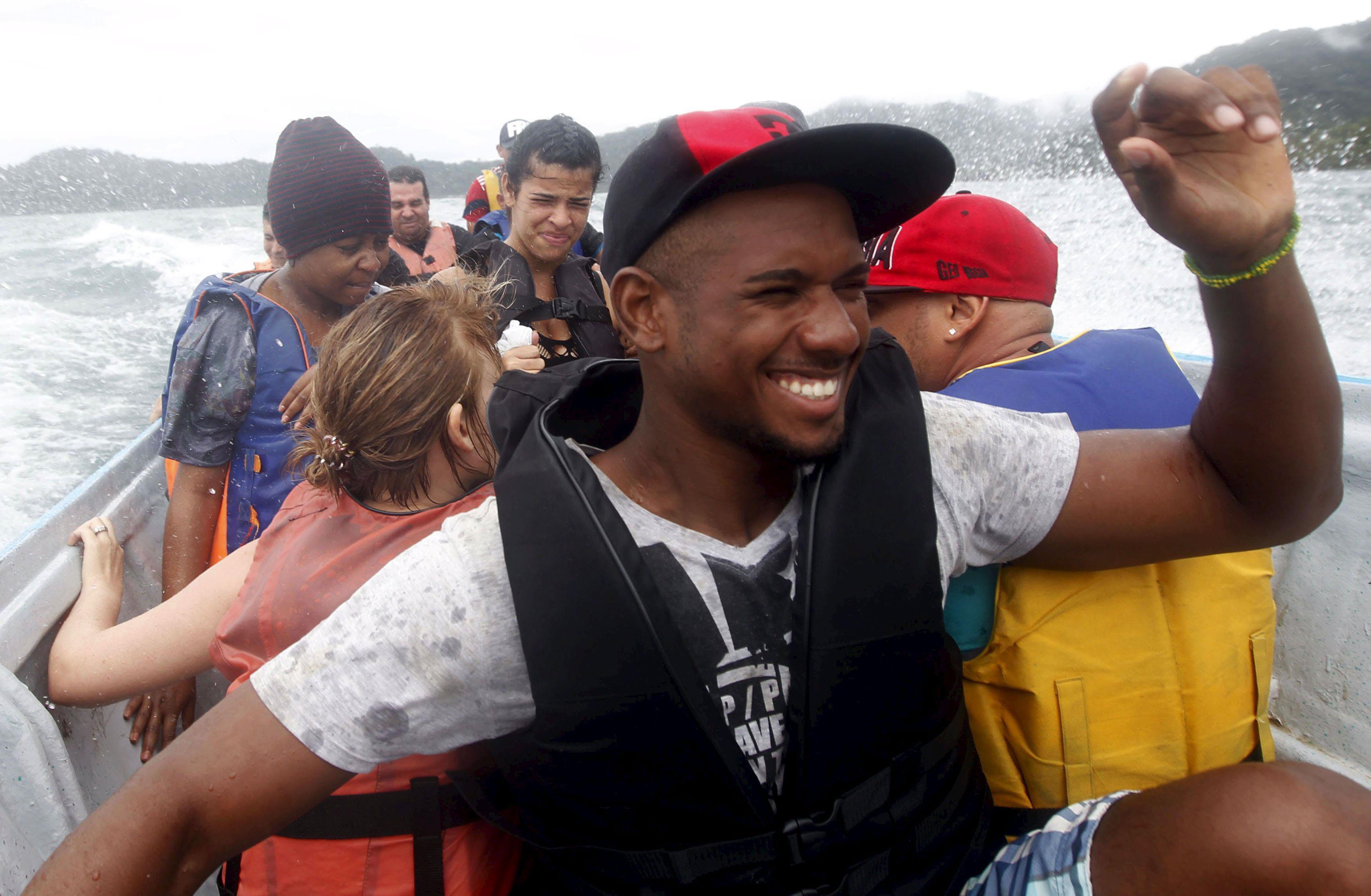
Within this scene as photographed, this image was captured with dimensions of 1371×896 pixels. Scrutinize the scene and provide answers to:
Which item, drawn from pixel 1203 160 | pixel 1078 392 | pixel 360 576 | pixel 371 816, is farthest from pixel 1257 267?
pixel 371 816

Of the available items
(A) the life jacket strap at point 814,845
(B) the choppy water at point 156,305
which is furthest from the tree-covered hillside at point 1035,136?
(A) the life jacket strap at point 814,845

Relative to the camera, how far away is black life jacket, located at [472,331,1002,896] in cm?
108

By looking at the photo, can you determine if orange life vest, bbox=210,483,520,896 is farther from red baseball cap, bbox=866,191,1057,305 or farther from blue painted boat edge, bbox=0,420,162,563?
red baseball cap, bbox=866,191,1057,305

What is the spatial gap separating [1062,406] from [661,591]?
841 millimetres

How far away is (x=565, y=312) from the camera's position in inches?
119

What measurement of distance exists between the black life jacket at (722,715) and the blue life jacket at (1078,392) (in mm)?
187

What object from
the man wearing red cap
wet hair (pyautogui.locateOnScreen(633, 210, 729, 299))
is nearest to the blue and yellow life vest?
the man wearing red cap

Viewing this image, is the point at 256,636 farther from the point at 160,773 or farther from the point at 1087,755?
the point at 1087,755

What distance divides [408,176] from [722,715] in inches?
216

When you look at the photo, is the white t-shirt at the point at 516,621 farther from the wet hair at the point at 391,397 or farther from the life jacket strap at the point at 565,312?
the life jacket strap at the point at 565,312

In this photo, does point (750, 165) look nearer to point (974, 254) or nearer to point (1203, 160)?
point (1203, 160)

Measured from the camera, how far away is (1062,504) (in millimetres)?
1286

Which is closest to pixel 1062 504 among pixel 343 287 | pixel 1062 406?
pixel 1062 406

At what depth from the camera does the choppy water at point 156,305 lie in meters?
5.43
